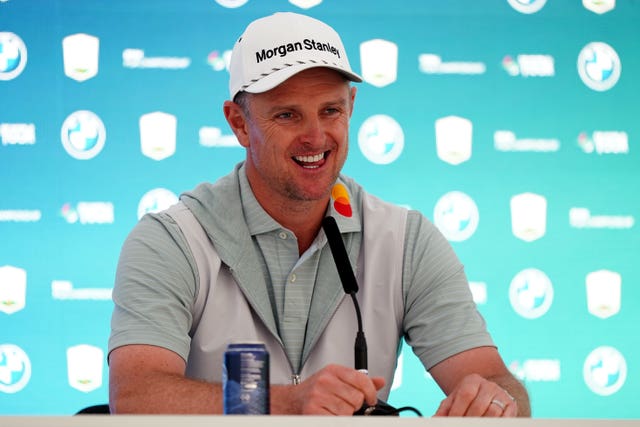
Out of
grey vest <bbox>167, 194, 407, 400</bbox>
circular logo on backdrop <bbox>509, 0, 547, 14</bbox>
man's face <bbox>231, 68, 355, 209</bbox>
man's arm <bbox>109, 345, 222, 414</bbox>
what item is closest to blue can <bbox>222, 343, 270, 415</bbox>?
man's arm <bbox>109, 345, 222, 414</bbox>

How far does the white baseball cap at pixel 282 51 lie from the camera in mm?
1903

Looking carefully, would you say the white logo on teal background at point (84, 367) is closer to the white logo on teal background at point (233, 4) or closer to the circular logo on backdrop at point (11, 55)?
the circular logo on backdrop at point (11, 55)

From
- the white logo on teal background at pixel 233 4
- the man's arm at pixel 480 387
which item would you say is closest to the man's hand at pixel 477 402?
the man's arm at pixel 480 387

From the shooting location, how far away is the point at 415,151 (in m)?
3.30

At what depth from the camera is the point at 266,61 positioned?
193cm

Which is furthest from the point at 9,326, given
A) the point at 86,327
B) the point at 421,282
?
the point at 421,282

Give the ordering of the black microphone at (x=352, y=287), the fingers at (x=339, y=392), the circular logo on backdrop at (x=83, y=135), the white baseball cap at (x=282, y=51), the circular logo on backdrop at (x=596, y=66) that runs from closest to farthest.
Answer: the fingers at (x=339, y=392)
the black microphone at (x=352, y=287)
the white baseball cap at (x=282, y=51)
the circular logo on backdrop at (x=83, y=135)
the circular logo on backdrop at (x=596, y=66)

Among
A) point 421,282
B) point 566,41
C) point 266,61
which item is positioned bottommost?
point 421,282

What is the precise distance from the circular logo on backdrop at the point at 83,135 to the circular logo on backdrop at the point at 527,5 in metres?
1.50

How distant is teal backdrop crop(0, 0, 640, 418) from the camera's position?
3.21 m

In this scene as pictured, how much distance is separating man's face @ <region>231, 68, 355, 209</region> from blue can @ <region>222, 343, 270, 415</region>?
79 centimetres

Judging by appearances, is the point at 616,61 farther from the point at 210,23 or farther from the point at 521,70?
the point at 210,23

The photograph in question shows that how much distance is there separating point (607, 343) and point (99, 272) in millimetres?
1753

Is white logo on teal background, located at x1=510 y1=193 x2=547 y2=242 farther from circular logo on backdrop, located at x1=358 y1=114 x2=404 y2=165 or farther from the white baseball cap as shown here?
the white baseball cap
